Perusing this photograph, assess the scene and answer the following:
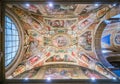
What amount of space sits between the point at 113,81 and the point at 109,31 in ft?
22.0

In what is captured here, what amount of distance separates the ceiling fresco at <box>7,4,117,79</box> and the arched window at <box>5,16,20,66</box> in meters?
0.54

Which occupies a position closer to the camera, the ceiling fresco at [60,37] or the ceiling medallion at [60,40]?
the ceiling fresco at [60,37]

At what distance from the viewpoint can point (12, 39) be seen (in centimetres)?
1255

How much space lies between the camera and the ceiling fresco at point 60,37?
11.6m

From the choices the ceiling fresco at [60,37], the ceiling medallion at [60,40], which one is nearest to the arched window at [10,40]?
the ceiling fresco at [60,37]

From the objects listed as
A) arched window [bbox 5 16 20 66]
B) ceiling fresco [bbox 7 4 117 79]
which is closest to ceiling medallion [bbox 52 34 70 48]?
ceiling fresco [bbox 7 4 117 79]

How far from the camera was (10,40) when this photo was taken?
12297 millimetres

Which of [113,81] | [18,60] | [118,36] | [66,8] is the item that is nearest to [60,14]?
[66,8]

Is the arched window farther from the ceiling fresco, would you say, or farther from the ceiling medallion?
the ceiling medallion

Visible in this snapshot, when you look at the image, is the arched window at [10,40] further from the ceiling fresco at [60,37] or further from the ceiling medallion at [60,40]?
the ceiling medallion at [60,40]

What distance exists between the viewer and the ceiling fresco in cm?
1164

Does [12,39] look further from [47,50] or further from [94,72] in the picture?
[94,72]

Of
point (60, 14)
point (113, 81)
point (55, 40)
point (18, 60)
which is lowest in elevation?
point (113, 81)

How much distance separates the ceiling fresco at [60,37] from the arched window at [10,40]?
1.77 feet
